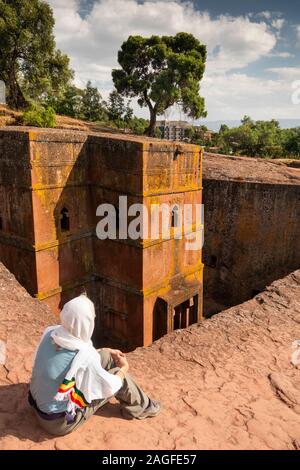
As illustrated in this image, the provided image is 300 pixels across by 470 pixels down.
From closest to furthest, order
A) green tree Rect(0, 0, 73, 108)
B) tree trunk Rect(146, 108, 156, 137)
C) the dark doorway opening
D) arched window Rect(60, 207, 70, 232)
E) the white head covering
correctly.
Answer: the white head covering, arched window Rect(60, 207, 70, 232), the dark doorway opening, green tree Rect(0, 0, 73, 108), tree trunk Rect(146, 108, 156, 137)

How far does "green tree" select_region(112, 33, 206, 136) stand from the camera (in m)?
27.2

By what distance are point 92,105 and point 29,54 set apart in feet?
57.9

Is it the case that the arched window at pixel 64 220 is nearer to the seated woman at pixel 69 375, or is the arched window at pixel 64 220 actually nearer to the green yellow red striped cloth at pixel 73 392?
the seated woman at pixel 69 375

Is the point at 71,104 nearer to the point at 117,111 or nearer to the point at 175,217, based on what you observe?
the point at 117,111

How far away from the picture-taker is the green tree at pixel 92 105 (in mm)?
38812

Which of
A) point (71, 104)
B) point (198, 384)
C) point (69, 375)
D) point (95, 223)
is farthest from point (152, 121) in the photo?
point (69, 375)

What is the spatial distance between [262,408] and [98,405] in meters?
2.04

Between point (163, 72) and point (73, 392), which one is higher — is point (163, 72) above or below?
above

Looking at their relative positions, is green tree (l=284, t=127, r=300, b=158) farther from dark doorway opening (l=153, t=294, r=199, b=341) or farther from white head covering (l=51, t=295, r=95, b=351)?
white head covering (l=51, t=295, r=95, b=351)

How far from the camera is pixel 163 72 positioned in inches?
1073

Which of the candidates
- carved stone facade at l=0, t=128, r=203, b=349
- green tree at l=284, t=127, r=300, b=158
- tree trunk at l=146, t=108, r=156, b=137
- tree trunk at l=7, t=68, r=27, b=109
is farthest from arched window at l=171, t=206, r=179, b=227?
green tree at l=284, t=127, r=300, b=158

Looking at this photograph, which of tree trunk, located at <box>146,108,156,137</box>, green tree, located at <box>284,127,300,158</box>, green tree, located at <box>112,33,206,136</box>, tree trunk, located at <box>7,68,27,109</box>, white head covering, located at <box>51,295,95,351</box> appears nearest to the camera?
white head covering, located at <box>51,295,95,351</box>

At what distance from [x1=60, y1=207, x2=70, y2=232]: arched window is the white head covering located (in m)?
7.46

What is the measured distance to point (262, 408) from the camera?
4.50 m
